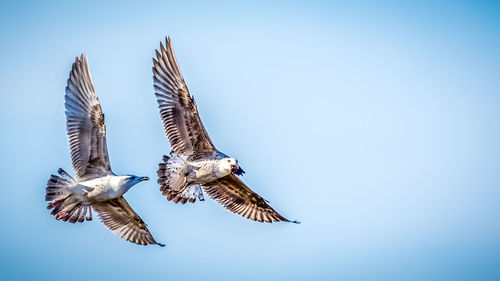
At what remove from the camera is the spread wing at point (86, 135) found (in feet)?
55.8

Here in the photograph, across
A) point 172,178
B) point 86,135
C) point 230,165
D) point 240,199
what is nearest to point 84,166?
point 86,135

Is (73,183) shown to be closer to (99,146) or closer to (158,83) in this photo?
(99,146)

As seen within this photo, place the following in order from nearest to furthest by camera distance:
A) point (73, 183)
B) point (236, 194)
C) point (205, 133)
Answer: point (73, 183) < point (205, 133) < point (236, 194)

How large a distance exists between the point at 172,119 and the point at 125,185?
7.11 feet

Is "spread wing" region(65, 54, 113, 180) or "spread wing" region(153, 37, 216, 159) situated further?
"spread wing" region(153, 37, 216, 159)

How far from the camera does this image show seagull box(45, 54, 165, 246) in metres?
16.8

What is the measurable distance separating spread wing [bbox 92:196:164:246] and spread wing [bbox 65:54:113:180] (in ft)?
3.51

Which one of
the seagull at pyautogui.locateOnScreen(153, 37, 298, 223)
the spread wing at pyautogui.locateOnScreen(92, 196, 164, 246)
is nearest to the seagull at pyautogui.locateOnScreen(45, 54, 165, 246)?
the spread wing at pyautogui.locateOnScreen(92, 196, 164, 246)

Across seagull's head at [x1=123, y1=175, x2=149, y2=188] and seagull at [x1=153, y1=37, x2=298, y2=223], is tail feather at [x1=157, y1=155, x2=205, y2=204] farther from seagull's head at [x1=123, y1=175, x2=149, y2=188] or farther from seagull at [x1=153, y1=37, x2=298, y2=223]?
seagull's head at [x1=123, y1=175, x2=149, y2=188]

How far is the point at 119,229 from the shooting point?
18.2m

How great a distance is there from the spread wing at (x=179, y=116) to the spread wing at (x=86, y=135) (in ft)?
5.49

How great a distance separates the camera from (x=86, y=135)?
1706 centimetres

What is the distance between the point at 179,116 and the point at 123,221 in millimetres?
2719

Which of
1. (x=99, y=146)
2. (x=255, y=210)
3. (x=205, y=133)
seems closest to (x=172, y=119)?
(x=205, y=133)
